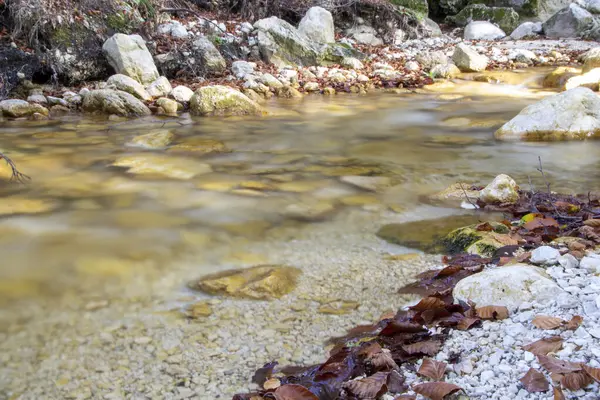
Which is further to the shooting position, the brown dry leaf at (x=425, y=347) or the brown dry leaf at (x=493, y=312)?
the brown dry leaf at (x=493, y=312)

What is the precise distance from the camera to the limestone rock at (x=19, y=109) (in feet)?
25.0

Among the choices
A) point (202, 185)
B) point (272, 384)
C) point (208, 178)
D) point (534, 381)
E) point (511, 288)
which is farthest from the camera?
point (208, 178)


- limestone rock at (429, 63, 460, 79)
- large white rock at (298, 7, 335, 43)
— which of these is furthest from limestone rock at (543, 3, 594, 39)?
large white rock at (298, 7, 335, 43)

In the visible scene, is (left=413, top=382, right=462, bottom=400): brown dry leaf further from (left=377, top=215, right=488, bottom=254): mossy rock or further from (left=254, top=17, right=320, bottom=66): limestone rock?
(left=254, top=17, right=320, bottom=66): limestone rock

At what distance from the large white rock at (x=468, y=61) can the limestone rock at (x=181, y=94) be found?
267 inches

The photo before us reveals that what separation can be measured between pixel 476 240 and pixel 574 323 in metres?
1.32

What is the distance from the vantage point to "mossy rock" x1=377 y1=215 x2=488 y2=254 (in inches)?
137

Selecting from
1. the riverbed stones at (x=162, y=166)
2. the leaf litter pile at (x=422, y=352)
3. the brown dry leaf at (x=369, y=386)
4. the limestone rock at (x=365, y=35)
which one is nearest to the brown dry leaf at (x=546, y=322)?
the leaf litter pile at (x=422, y=352)

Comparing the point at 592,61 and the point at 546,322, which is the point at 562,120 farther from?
the point at 592,61

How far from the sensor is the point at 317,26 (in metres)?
12.7

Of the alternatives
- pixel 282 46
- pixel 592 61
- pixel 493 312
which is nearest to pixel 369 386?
pixel 493 312

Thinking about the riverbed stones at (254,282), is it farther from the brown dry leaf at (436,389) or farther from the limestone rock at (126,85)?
the limestone rock at (126,85)

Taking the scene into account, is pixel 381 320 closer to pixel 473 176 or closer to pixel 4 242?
pixel 4 242

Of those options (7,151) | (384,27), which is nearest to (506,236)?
(7,151)
